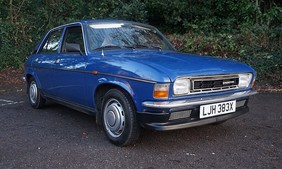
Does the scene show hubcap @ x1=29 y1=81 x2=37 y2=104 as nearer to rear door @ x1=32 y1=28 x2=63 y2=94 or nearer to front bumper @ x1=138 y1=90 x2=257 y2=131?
rear door @ x1=32 y1=28 x2=63 y2=94

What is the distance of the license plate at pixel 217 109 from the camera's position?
3553 millimetres

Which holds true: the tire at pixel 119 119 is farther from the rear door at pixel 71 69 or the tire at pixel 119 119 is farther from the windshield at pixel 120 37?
the windshield at pixel 120 37

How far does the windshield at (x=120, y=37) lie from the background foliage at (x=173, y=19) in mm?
5673

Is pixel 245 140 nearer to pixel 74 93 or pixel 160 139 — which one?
pixel 160 139

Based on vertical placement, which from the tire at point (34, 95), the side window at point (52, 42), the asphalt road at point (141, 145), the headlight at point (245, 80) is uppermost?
the side window at point (52, 42)

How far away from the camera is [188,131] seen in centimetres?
442

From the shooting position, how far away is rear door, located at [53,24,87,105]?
14.2 ft

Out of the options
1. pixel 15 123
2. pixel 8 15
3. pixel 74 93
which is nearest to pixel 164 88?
pixel 74 93

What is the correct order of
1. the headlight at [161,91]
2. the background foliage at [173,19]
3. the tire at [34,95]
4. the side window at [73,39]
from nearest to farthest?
the headlight at [161,91] → the side window at [73,39] → the tire at [34,95] → the background foliage at [173,19]

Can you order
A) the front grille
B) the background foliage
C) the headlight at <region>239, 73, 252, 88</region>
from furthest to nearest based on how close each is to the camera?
the background foliage < the headlight at <region>239, 73, 252, 88</region> < the front grille

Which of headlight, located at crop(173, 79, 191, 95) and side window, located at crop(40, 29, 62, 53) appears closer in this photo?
headlight, located at crop(173, 79, 191, 95)

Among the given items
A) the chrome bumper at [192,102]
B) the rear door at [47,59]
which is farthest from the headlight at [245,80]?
the rear door at [47,59]

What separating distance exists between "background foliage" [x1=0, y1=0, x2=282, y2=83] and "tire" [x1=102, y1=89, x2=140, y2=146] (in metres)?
6.89

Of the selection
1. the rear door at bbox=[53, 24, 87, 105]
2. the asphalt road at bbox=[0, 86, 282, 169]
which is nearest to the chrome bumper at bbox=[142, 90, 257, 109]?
the asphalt road at bbox=[0, 86, 282, 169]
